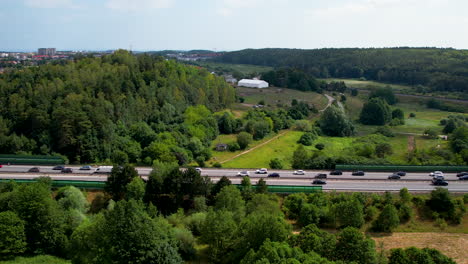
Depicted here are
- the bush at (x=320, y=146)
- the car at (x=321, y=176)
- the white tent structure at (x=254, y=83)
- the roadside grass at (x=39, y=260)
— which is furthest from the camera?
the white tent structure at (x=254, y=83)

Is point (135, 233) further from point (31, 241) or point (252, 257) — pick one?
point (31, 241)

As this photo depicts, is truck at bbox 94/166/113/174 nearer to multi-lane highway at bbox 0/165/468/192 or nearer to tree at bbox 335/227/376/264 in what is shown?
multi-lane highway at bbox 0/165/468/192

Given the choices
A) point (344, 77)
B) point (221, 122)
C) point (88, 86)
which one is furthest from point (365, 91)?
point (88, 86)

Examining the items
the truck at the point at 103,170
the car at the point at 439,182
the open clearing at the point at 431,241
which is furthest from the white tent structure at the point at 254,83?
Answer: the open clearing at the point at 431,241

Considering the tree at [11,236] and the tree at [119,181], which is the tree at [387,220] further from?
the tree at [11,236]

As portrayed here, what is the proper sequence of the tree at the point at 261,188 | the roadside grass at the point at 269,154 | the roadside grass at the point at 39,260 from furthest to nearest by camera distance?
the roadside grass at the point at 269,154, the tree at the point at 261,188, the roadside grass at the point at 39,260

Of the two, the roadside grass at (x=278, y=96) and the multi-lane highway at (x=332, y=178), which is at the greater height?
the roadside grass at (x=278, y=96)

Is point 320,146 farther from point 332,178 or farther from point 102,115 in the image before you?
point 102,115
